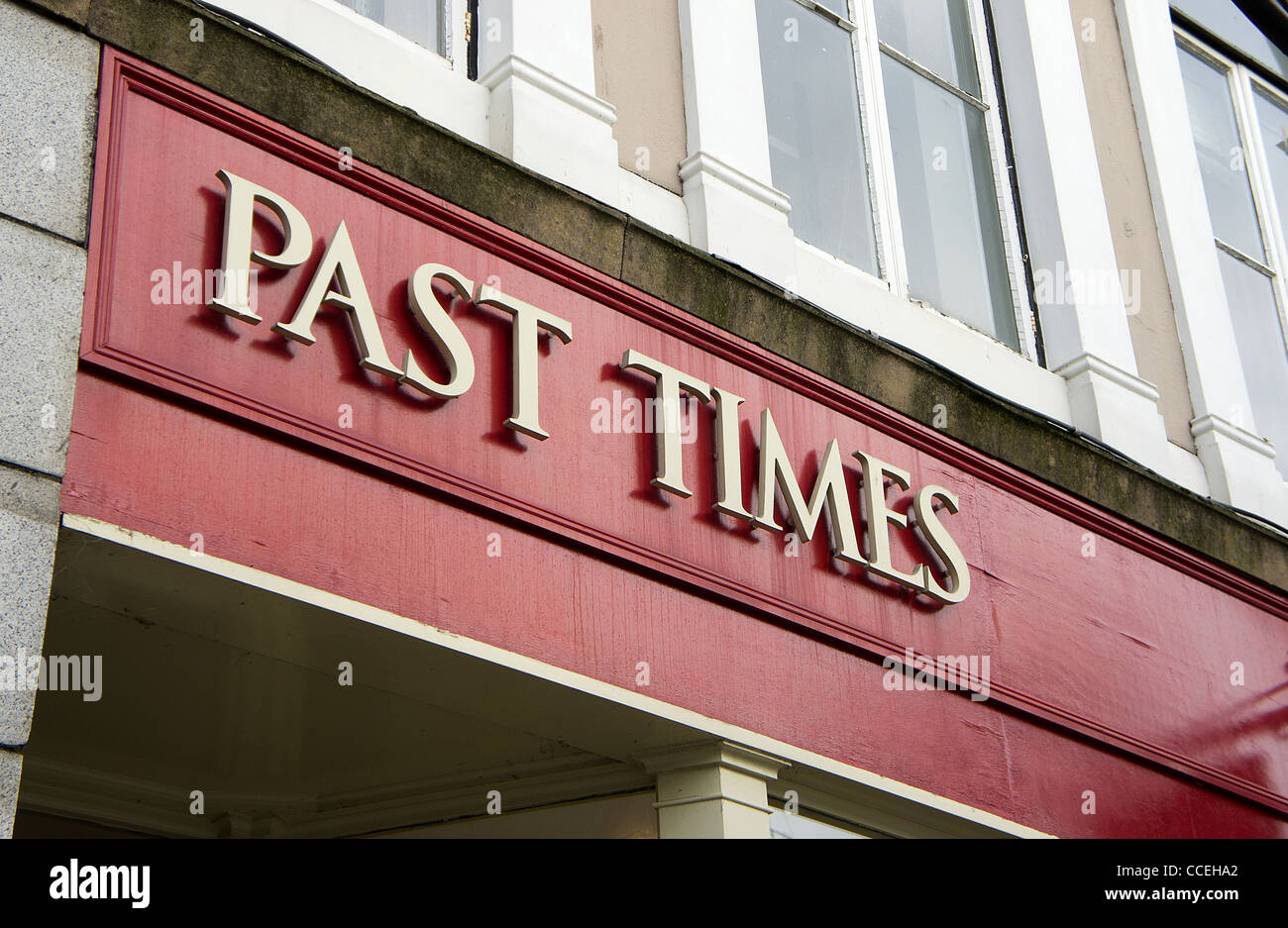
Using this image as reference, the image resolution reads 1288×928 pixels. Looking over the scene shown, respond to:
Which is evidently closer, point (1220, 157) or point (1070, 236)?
point (1070, 236)

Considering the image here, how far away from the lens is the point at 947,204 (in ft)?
27.8

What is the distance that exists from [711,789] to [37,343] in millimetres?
2699

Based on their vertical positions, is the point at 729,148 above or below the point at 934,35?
below

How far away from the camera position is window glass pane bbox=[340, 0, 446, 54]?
623cm

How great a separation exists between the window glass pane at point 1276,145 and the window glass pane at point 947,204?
2821mm

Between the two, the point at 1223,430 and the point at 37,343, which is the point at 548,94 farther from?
the point at 1223,430

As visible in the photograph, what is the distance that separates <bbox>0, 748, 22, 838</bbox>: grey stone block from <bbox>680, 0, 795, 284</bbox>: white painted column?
3.48m

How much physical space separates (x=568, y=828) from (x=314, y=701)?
1.06 m

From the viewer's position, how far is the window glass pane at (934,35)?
8.67 meters

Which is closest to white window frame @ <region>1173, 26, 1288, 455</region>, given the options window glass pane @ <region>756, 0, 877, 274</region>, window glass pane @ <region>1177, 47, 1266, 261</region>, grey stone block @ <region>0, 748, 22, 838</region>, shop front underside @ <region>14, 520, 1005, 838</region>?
window glass pane @ <region>1177, 47, 1266, 261</region>


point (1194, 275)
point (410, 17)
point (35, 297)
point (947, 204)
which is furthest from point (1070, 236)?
point (35, 297)
